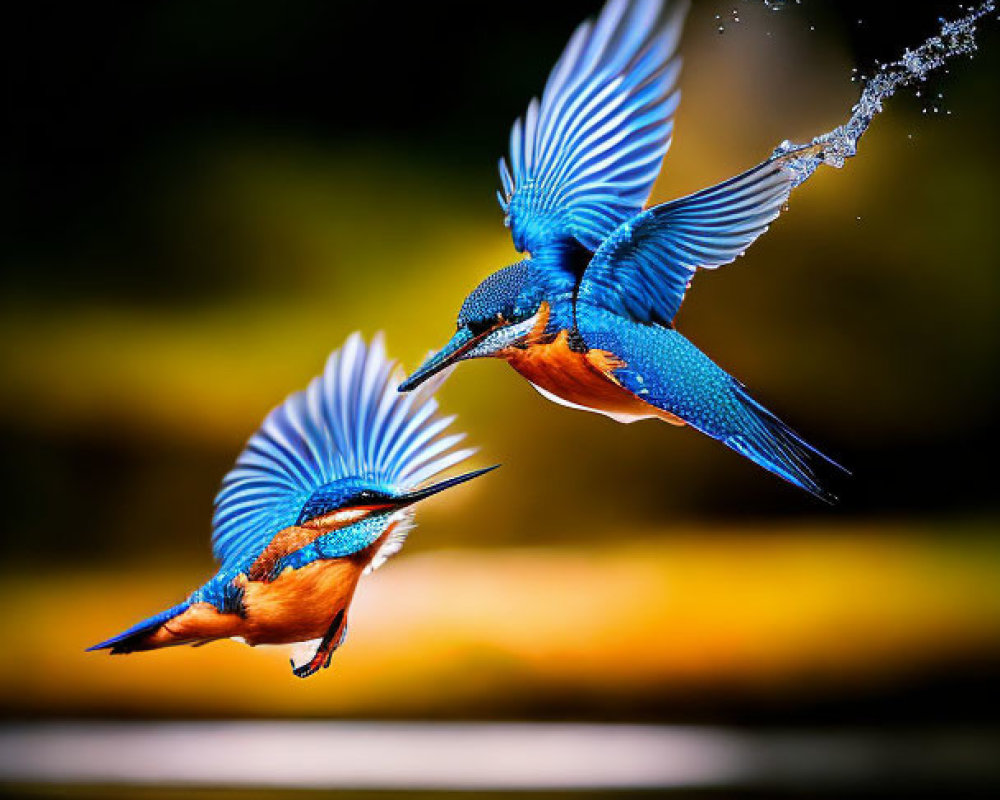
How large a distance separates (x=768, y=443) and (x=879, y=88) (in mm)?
361

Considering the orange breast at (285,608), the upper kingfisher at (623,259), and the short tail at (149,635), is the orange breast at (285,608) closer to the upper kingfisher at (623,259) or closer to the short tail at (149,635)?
the short tail at (149,635)

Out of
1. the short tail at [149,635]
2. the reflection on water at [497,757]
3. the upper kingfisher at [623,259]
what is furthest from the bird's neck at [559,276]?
Answer: the reflection on water at [497,757]

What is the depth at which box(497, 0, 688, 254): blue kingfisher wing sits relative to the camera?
649 mm

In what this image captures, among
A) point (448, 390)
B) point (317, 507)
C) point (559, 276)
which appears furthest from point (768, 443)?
point (448, 390)

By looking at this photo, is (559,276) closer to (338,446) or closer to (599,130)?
(599,130)

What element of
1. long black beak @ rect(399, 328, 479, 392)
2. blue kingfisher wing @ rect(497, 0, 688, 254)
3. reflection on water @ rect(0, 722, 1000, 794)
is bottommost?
reflection on water @ rect(0, 722, 1000, 794)

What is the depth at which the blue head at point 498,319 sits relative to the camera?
64 centimetres

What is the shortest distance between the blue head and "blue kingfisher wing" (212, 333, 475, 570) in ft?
0.34

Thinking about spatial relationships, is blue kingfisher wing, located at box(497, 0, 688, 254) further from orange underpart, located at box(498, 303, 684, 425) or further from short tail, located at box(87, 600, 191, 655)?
short tail, located at box(87, 600, 191, 655)

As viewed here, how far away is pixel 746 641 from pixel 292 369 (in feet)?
1.82

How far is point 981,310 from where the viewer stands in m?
1.05

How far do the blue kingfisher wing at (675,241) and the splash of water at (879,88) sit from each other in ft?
0.37

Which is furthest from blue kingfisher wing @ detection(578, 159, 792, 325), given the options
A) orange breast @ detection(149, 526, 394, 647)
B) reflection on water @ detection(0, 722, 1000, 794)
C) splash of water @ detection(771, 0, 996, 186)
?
reflection on water @ detection(0, 722, 1000, 794)

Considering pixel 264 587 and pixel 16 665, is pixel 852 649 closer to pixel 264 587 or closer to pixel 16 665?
pixel 264 587
